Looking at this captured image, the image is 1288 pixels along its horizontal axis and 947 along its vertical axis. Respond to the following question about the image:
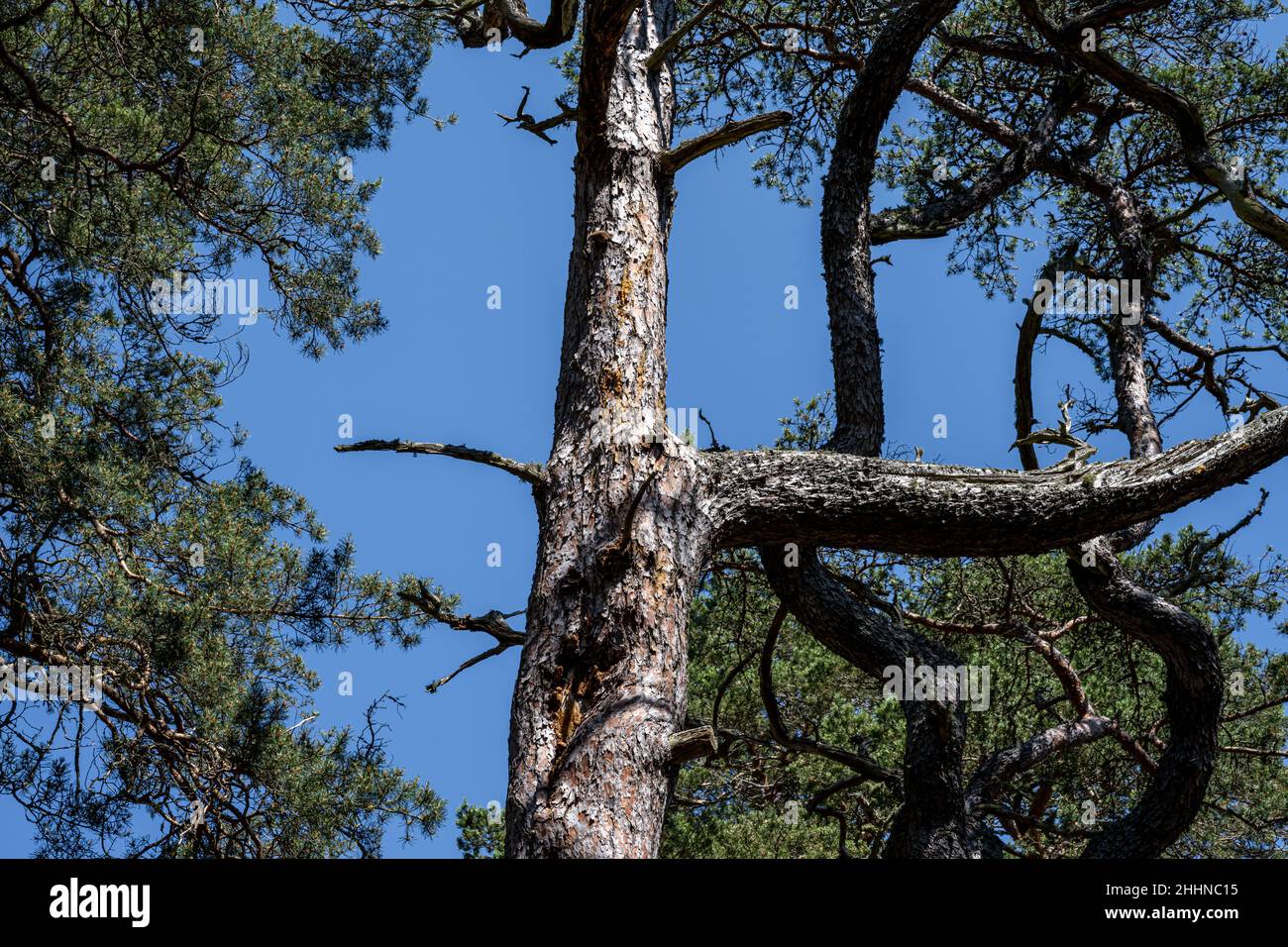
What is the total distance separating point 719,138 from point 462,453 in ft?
5.07

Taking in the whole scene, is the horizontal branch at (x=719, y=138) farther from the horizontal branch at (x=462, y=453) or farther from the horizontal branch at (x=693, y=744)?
the horizontal branch at (x=693, y=744)

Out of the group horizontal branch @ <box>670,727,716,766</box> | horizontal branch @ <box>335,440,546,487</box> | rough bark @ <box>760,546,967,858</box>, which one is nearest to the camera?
horizontal branch @ <box>670,727,716,766</box>

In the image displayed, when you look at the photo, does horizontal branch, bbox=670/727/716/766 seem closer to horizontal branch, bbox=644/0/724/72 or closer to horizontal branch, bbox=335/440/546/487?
horizontal branch, bbox=335/440/546/487

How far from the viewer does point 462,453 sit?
420cm

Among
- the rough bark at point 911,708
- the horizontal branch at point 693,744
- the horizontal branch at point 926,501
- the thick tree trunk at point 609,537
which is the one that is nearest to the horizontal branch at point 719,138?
the thick tree trunk at point 609,537

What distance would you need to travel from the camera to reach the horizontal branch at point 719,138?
433 cm

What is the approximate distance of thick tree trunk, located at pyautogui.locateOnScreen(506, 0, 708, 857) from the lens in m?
3.29

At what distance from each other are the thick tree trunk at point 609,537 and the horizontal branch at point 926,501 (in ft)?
0.91

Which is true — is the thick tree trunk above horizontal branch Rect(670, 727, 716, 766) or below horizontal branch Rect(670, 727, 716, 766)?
above

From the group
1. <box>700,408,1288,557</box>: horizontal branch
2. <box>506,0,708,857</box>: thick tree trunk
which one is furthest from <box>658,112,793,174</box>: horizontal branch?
<box>700,408,1288,557</box>: horizontal branch

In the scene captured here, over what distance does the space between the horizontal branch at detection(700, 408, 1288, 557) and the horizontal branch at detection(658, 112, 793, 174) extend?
1217mm

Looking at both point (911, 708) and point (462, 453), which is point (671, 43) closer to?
point (462, 453)

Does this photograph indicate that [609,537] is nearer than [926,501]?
Yes

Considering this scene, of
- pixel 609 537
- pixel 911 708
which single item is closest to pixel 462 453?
pixel 609 537
